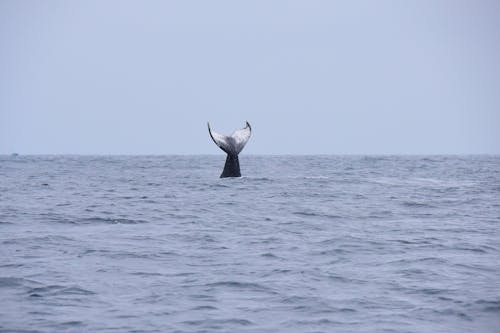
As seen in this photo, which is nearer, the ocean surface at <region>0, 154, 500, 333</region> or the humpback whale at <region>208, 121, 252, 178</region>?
the ocean surface at <region>0, 154, 500, 333</region>

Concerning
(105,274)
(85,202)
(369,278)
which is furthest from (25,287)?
(85,202)

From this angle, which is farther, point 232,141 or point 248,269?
point 232,141

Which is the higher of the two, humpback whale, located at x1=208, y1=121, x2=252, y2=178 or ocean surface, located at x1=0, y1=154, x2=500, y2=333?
humpback whale, located at x1=208, y1=121, x2=252, y2=178

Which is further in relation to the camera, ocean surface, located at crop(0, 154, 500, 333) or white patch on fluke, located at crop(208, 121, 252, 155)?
white patch on fluke, located at crop(208, 121, 252, 155)

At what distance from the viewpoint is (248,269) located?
28.4 ft

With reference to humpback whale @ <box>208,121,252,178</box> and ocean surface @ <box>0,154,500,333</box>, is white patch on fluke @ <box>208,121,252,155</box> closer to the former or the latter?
humpback whale @ <box>208,121,252,178</box>

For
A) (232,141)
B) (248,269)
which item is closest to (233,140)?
(232,141)

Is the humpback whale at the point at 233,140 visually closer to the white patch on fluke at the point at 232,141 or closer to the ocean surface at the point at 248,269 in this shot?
the white patch on fluke at the point at 232,141

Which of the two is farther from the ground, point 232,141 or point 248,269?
point 232,141

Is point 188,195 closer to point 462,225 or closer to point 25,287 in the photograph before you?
point 462,225

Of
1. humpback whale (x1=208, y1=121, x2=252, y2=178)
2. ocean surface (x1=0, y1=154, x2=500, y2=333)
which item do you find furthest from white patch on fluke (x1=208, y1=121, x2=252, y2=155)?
ocean surface (x1=0, y1=154, x2=500, y2=333)

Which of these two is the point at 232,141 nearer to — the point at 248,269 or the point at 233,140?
the point at 233,140

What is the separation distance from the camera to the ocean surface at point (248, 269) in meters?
6.46

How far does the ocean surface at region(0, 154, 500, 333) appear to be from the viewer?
21.2ft
